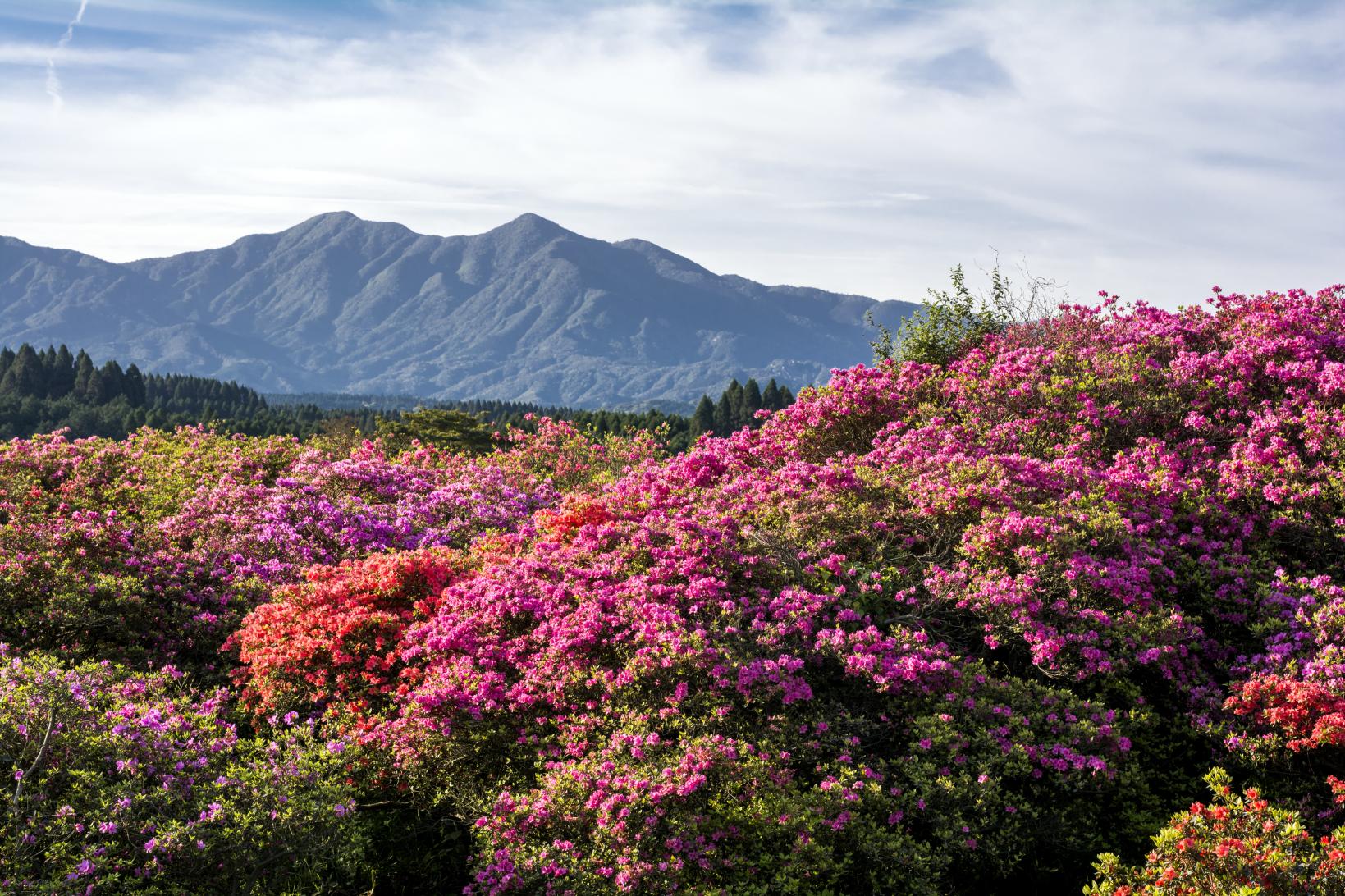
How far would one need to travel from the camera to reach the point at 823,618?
392 inches

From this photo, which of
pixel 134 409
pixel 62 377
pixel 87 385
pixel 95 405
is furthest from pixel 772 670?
pixel 62 377

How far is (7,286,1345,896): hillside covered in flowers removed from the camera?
7539mm

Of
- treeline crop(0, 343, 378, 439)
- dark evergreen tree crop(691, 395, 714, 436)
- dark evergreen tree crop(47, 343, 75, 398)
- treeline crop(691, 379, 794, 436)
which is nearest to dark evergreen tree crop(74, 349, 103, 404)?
treeline crop(0, 343, 378, 439)

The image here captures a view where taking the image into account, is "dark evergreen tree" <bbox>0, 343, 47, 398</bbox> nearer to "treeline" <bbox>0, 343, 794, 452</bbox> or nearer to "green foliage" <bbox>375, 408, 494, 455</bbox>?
"treeline" <bbox>0, 343, 794, 452</bbox>

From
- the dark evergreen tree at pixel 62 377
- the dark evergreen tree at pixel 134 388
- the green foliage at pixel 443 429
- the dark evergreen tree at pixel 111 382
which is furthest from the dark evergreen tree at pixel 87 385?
the green foliage at pixel 443 429

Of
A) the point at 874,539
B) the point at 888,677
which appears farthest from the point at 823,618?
the point at 874,539

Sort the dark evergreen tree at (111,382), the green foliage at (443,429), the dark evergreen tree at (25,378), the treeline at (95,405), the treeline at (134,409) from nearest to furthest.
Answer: the green foliage at (443,429)
the treeline at (134,409)
the treeline at (95,405)
the dark evergreen tree at (25,378)
the dark evergreen tree at (111,382)

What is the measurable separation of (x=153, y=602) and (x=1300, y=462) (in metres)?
13.9

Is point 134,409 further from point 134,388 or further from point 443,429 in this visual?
point 443,429

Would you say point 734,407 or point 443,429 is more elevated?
point 734,407

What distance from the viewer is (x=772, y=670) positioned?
8.89m

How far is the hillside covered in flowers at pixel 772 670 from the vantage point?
7539 mm

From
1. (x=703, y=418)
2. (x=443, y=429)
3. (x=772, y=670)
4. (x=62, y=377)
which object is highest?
(x=772, y=670)

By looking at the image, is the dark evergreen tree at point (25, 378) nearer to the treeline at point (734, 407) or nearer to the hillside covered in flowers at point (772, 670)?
the treeline at point (734, 407)
